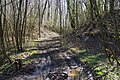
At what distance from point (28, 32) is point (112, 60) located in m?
15.6

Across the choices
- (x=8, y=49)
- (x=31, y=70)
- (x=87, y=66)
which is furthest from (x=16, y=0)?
(x=87, y=66)

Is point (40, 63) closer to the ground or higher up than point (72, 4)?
closer to the ground

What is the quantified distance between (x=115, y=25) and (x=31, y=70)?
4.90 meters

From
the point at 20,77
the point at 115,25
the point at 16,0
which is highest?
the point at 16,0

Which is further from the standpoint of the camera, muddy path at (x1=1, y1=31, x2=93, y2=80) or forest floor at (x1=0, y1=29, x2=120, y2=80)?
muddy path at (x1=1, y1=31, x2=93, y2=80)

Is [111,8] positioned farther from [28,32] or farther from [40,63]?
[28,32]

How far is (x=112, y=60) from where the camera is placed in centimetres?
1041

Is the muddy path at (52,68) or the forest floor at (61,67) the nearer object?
the forest floor at (61,67)

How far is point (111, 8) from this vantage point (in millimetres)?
8359

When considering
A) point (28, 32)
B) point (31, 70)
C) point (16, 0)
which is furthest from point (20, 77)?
point (28, 32)

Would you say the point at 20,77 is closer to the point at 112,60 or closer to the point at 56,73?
the point at 56,73

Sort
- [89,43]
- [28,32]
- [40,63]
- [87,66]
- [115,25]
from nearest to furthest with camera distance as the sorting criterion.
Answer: [115,25]
[87,66]
[40,63]
[89,43]
[28,32]

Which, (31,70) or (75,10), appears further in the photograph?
(75,10)

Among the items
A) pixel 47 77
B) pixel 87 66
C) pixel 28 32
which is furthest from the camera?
pixel 28 32
